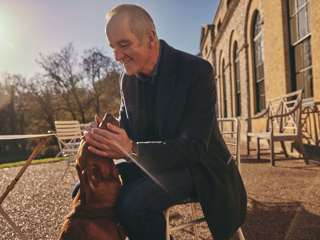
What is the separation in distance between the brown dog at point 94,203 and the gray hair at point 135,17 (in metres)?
0.50

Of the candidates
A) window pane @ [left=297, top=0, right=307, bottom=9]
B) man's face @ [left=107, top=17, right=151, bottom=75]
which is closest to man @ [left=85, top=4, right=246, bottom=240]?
man's face @ [left=107, top=17, right=151, bottom=75]

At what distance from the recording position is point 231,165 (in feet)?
5.62

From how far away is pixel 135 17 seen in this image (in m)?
1.55

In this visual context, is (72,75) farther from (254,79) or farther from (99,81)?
(254,79)

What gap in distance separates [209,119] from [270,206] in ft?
8.60

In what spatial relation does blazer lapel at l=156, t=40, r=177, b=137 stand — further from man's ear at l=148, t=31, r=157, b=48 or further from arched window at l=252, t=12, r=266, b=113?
arched window at l=252, t=12, r=266, b=113

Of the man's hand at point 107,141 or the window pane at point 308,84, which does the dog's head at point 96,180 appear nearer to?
the man's hand at point 107,141

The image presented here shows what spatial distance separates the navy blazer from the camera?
57.6 inches

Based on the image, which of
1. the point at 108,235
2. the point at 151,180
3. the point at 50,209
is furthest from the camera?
the point at 50,209

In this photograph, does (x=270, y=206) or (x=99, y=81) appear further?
(x=99, y=81)

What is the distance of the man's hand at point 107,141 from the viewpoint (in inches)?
50.0

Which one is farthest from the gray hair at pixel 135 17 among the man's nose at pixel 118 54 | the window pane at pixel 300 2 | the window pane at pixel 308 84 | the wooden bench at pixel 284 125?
the window pane at pixel 300 2

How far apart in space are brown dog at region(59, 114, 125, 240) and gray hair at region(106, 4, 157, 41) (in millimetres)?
496

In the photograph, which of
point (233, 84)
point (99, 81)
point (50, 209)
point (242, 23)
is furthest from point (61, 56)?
point (50, 209)
